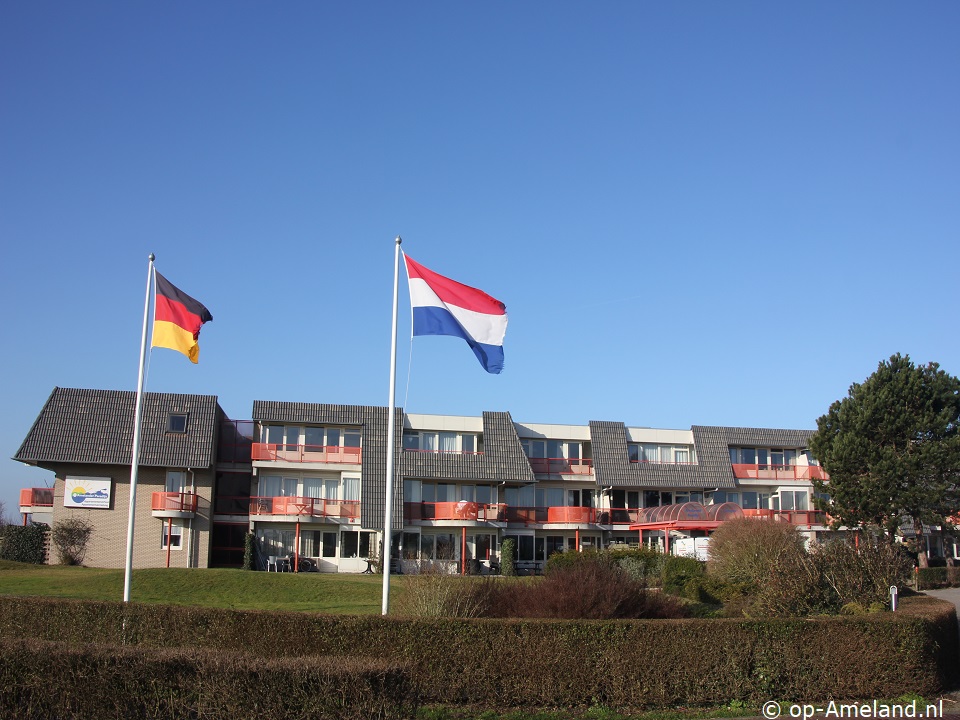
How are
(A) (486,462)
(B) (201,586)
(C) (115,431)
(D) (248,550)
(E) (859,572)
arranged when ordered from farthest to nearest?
(A) (486,462) → (C) (115,431) → (D) (248,550) → (B) (201,586) → (E) (859,572)

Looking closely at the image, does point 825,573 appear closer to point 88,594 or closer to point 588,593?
point 588,593

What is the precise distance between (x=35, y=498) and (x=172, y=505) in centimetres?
683

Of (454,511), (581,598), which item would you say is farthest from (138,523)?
(581,598)

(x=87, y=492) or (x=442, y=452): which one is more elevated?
(x=442, y=452)

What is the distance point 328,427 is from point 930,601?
101 ft

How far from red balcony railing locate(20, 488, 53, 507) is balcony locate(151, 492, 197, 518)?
5433 millimetres

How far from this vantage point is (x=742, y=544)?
1056 inches

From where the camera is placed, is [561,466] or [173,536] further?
[561,466]

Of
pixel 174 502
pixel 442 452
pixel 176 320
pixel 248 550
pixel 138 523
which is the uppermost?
pixel 176 320

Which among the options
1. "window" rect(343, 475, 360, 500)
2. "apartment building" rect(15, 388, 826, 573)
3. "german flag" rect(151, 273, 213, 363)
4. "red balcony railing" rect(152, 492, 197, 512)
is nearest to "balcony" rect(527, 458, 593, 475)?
"apartment building" rect(15, 388, 826, 573)

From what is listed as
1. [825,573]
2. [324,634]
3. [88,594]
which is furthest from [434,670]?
[88,594]

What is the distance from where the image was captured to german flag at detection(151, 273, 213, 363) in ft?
65.0

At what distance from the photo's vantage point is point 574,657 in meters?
12.9

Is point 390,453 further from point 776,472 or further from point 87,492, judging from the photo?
point 776,472
